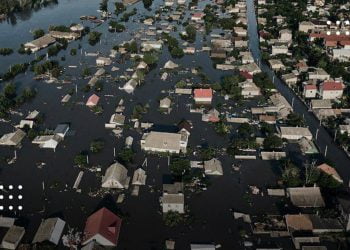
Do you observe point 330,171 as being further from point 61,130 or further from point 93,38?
point 93,38

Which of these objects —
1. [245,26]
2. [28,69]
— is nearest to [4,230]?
[28,69]

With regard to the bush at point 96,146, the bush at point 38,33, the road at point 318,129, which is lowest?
the road at point 318,129

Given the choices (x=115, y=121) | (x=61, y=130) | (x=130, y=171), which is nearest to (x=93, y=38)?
(x=115, y=121)

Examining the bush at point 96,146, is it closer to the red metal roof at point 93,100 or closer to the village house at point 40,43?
the red metal roof at point 93,100

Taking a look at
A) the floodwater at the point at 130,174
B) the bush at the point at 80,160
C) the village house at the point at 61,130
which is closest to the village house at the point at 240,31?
the floodwater at the point at 130,174

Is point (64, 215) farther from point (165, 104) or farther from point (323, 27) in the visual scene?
point (323, 27)

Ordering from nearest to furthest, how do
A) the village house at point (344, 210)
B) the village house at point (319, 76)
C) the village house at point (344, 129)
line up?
1. the village house at point (344, 210)
2. the village house at point (344, 129)
3. the village house at point (319, 76)

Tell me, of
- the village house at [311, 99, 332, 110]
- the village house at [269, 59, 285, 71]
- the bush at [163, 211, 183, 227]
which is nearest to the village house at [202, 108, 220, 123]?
the village house at [311, 99, 332, 110]
